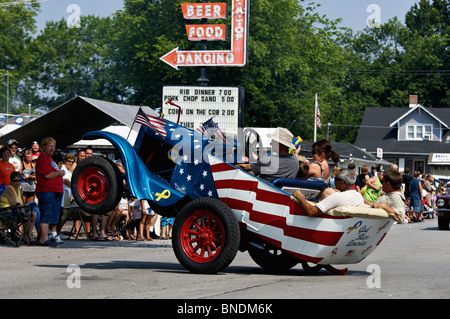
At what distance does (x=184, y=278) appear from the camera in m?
8.91

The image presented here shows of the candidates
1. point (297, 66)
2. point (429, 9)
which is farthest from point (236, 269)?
point (429, 9)

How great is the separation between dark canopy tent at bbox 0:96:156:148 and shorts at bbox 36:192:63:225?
2.94 meters

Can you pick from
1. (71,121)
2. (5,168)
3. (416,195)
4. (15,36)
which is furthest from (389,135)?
(5,168)

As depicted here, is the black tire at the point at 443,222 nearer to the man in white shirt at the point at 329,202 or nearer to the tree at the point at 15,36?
the man in white shirt at the point at 329,202

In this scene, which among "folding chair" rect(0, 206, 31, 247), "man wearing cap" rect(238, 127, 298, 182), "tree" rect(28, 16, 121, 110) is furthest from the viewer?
"tree" rect(28, 16, 121, 110)

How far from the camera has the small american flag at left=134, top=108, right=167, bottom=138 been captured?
33.2ft

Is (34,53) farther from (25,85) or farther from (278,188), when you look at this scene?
(278,188)

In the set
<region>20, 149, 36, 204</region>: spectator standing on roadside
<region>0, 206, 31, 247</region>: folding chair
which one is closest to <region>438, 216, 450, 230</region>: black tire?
<region>20, 149, 36, 204</region>: spectator standing on roadside

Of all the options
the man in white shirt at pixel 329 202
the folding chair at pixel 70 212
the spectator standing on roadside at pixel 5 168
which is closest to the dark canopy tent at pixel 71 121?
the folding chair at pixel 70 212

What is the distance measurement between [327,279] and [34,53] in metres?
93.8

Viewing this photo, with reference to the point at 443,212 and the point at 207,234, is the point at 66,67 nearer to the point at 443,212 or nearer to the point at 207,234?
the point at 443,212

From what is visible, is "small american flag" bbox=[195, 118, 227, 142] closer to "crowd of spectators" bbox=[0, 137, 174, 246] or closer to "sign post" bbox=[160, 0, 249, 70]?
"crowd of spectators" bbox=[0, 137, 174, 246]
